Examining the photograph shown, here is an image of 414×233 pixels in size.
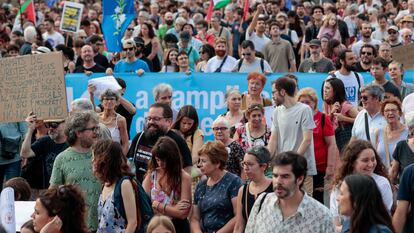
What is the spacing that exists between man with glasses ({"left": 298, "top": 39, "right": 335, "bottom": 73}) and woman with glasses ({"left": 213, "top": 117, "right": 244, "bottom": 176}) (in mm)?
4996

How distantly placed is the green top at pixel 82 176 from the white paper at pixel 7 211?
3.87ft

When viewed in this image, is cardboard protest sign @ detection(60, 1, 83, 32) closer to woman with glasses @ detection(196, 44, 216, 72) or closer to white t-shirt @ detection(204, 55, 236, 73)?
woman with glasses @ detection(196, 44, 216, 72)

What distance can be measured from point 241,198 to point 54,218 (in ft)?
6.01

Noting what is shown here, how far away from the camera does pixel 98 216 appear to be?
999cm

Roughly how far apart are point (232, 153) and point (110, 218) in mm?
2378

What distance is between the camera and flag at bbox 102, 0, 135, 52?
65.7 ft

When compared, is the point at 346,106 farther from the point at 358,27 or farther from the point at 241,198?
the point at 358,27

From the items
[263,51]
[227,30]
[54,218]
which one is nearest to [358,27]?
[227,30]

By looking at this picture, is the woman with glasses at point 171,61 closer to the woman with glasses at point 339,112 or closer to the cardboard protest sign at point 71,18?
the woman with glasses at point 339,112

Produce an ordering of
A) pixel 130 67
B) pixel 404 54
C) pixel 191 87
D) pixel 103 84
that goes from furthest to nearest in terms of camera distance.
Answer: pixel 130 67 → pixel 191 87 → pixel 404 54 → pixel 103 84

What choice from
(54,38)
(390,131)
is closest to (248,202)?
(390,131)

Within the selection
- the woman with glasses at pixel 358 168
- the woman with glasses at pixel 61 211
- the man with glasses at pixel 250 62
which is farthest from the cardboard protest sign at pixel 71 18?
the woman with glasses at pixel 61 211

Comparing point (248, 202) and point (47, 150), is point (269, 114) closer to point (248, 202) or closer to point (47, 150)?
point (47, 150)

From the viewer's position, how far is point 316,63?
17.6 meters
